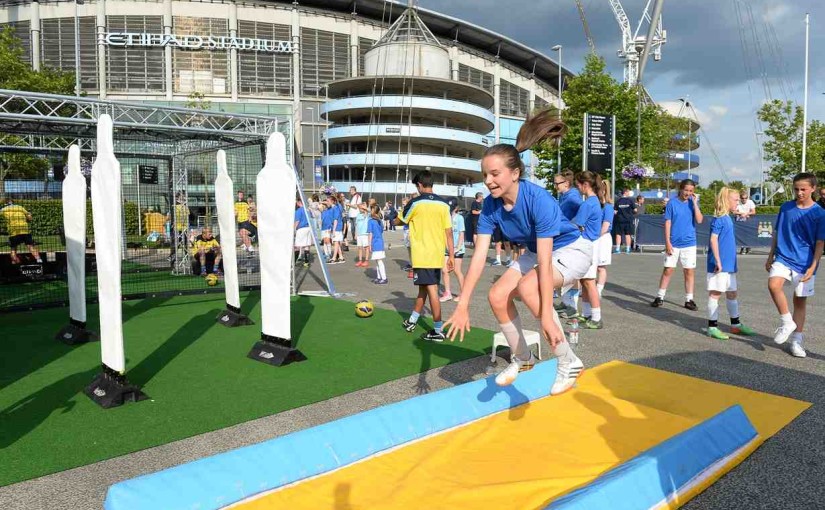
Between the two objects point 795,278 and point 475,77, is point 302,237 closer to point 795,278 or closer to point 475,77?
point 795,278

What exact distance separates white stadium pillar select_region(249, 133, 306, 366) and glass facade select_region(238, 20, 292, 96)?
57.5 meters

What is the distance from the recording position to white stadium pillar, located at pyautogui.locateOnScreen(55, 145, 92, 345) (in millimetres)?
7121

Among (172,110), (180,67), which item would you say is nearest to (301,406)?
(172,110)

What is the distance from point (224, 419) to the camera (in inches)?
182

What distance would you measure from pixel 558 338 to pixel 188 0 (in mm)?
65257

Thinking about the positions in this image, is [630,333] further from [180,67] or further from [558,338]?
[180,67]

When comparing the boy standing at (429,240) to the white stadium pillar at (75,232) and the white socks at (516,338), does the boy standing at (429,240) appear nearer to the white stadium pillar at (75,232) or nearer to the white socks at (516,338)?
the white socks at (516,338)

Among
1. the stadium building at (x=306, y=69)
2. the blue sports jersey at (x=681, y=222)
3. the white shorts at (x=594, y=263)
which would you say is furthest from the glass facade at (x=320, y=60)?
the white shorts at (x=594, y=263)

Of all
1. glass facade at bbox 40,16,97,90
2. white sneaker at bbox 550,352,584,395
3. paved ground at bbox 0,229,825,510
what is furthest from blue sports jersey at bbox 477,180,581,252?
glass facade at bbox 40,16,97,90

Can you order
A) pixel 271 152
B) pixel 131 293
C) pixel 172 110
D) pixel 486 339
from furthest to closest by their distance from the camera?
pixel 131 293 < pixel 172 110 < pixel 486 339 < pixel 271 152

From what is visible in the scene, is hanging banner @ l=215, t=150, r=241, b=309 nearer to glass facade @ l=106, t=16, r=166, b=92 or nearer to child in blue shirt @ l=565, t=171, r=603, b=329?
child in blue shirt @ l=565, t=171, r=603, b=329

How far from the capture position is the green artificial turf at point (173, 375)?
13.8 ft

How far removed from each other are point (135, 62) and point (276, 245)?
60.8 metres

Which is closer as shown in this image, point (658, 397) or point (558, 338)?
point (558, 338)
